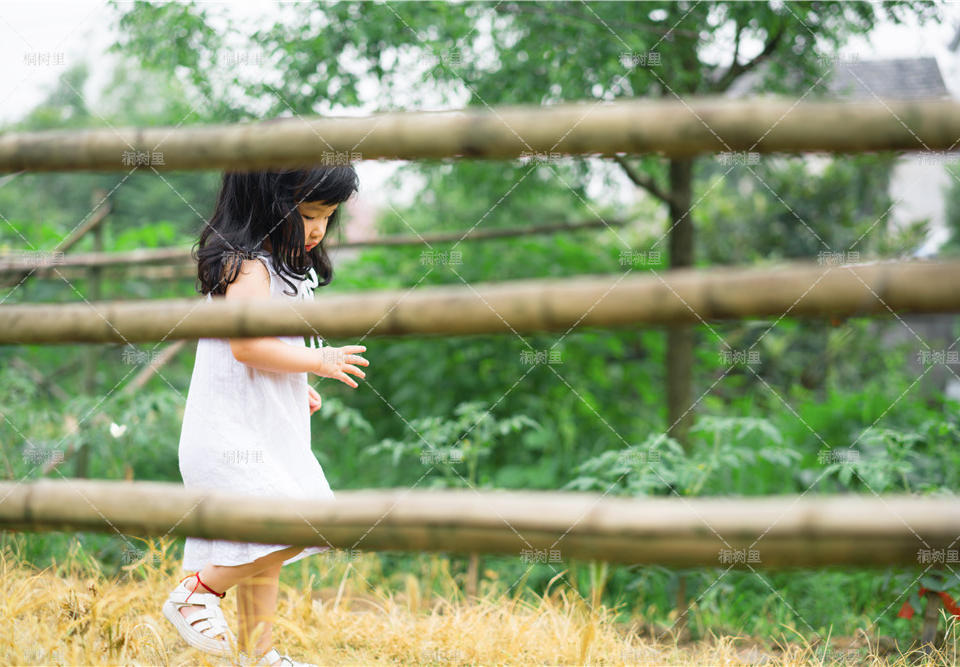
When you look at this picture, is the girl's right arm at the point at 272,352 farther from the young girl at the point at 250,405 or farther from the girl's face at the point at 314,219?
the girl's face at the point at 314,219

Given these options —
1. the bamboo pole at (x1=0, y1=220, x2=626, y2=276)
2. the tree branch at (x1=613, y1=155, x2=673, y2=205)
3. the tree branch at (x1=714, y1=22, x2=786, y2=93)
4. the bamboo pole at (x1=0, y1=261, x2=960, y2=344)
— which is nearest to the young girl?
the bamboo pole at (x1=0, y1=261, x2=960, y2=344)

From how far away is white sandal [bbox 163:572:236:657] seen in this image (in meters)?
1.92

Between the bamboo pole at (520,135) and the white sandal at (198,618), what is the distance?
1.12 metres

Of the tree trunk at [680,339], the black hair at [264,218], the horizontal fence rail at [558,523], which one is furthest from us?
the tree trunk at [680,339]

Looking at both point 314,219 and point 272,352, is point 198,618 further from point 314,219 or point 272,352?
point 314,219

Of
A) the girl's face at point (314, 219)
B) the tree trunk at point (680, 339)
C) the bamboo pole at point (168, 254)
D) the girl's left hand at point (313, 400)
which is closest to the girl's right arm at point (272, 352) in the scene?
the girl's face at point (314, 219)

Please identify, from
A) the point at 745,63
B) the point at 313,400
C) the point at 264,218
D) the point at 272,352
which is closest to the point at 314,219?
the point at 264,218

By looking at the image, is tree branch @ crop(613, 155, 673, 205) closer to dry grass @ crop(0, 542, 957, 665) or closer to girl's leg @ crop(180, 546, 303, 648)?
dry grass @ crop(0, 542, 957, 665)

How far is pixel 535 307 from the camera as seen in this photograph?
113 cm

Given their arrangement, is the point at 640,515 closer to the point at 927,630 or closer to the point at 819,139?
the point at 819,139

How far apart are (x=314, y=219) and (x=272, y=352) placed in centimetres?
39

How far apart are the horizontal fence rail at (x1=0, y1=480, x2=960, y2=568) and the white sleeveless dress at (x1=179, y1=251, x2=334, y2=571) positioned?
1.91ft

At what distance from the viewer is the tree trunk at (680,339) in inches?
148

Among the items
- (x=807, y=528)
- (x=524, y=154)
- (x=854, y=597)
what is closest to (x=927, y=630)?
(x=854, y=597)
